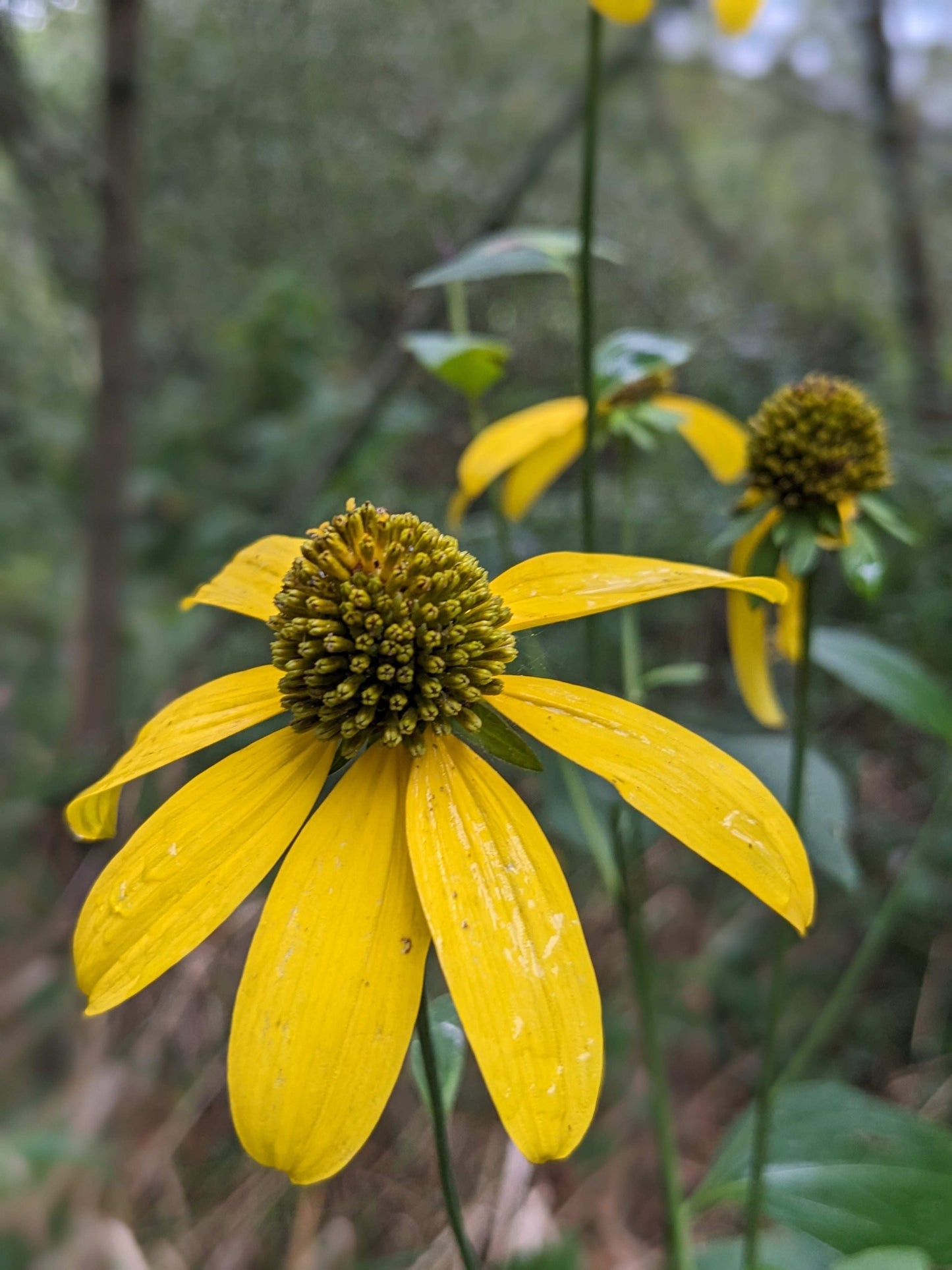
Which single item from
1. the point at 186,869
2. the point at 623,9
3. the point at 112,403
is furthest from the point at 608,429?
the point at 112,403

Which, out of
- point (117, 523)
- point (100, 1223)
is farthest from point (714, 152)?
point (100, 1223)

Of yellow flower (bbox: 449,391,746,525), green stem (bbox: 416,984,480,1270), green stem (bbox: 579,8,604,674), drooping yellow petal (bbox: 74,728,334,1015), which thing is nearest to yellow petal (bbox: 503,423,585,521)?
yellow flower (bbox: 449,391,746,525)

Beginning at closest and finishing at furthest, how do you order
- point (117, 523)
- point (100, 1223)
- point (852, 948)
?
point (100, 1223) < point (852, 948) < point (117, 523)

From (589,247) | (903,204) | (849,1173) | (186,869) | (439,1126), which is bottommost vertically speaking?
(849,1173)

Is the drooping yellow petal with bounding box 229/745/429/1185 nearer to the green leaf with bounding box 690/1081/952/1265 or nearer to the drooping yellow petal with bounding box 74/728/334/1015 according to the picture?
the drooping yellow petal with bounding box 74/728/334/1015

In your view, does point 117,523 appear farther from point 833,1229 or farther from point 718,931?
point 833,1229

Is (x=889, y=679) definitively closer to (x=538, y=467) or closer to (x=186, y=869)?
(x=538, y=467)

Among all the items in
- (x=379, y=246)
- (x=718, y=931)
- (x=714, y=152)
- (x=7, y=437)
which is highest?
(x=714, y=152)
